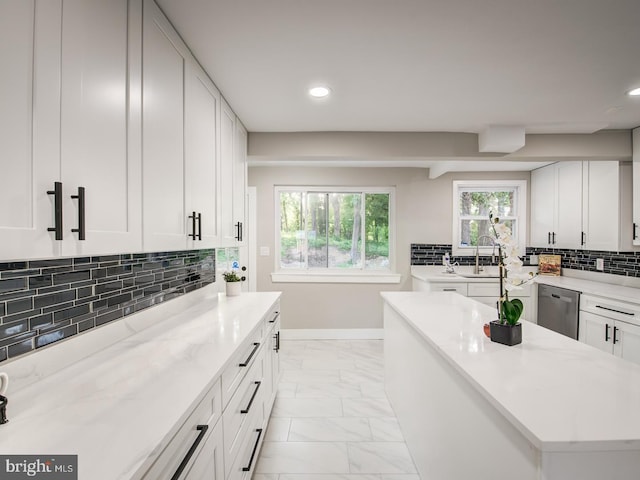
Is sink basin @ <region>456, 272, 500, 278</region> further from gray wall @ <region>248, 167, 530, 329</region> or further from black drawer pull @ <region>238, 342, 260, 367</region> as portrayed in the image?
black drawer pull @ <region>238, 342, 260, 367</region>

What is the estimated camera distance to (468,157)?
119 inches

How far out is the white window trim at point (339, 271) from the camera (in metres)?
4.41

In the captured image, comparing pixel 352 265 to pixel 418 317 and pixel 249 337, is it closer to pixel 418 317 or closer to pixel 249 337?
pixel 418 317

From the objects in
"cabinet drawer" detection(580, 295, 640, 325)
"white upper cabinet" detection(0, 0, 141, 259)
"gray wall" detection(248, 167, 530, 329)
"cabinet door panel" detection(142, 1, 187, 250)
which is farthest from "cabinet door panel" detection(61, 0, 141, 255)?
"cabinet drawer" detection(580, 295, 640, 325)

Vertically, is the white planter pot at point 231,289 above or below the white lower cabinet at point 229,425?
above

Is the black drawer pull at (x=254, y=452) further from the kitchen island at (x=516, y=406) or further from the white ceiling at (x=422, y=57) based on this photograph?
the white ceiling at (x=422, y=57)

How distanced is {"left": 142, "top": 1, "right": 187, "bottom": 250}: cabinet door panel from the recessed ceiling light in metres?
0.84

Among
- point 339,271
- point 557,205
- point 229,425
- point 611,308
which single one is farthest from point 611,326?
point 229,425

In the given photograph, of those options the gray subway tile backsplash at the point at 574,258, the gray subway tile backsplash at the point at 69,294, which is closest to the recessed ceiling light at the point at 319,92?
the gray subway tile backsplash at the point at 69,294

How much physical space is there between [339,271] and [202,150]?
2947mm

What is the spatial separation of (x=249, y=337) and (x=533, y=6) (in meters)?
1.97

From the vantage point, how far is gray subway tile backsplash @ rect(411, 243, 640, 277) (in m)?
3.29

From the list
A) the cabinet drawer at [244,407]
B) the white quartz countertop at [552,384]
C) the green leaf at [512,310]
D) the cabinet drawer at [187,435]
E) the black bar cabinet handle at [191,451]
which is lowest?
the cabinet drawer at [244,407]

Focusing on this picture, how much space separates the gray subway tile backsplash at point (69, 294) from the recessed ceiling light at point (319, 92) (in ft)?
4.72
